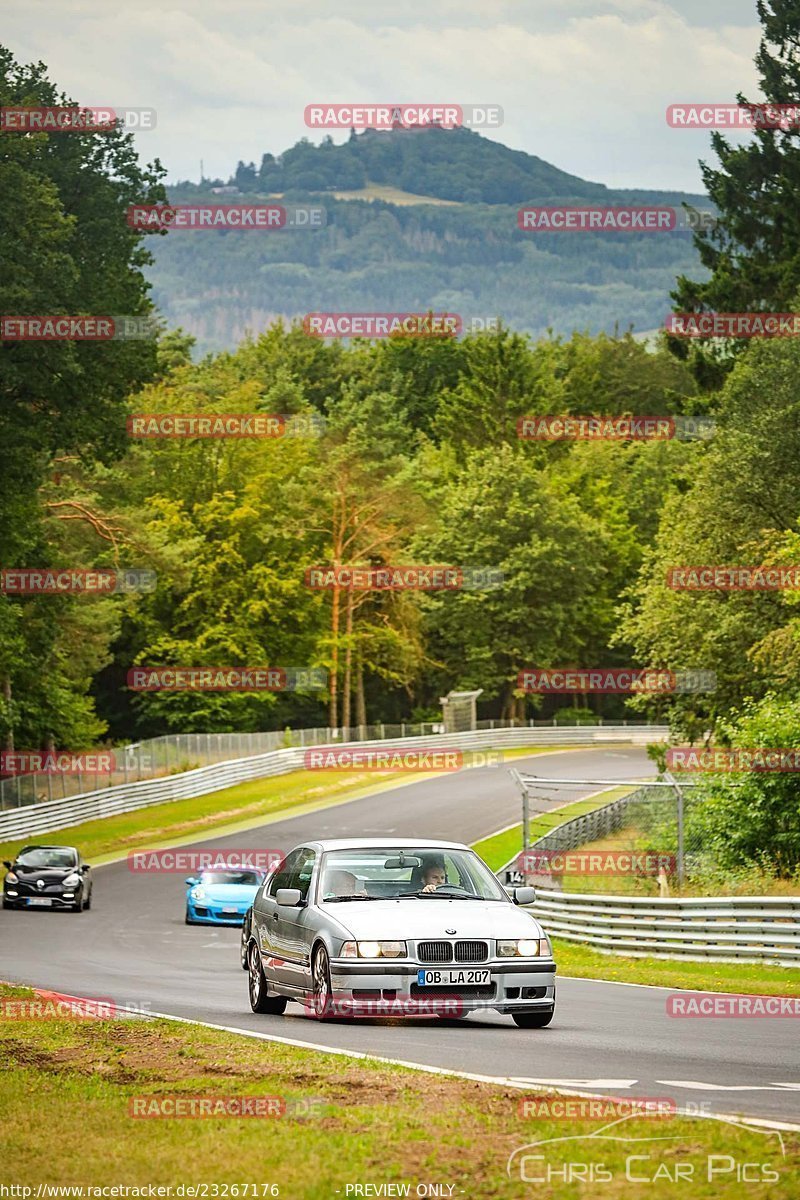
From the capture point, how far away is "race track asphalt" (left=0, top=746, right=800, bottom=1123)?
10273 millimetres

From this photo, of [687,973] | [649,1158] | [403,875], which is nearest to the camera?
[649,1158]

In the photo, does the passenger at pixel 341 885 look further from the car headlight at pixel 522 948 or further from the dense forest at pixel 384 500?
the dense forest at pixel 384 500

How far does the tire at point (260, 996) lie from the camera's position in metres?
15.4

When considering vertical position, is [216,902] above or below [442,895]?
below

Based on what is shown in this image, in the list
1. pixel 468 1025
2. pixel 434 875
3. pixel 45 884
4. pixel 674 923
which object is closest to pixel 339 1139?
pixel 468 1025

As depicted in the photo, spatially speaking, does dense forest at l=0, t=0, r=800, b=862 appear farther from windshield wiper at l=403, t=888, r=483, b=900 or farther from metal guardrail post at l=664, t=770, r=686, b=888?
windshield wiper at l=403, t=888, r=483, b=900

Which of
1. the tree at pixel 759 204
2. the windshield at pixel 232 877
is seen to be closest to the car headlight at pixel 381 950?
the windshield at pixel 232 877

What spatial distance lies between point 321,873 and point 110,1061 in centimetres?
361

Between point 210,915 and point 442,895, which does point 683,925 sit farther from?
point 210,915

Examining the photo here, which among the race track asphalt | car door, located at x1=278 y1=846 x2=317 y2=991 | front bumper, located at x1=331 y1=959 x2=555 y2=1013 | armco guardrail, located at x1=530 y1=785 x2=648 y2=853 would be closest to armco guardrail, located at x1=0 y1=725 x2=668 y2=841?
the race track asphalt

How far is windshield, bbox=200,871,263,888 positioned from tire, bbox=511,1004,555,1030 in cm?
2008

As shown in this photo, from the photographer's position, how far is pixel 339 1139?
802cm

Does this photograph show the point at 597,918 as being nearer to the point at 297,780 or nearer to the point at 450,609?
the point at 297,780

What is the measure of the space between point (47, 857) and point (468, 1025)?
76.0 ft
